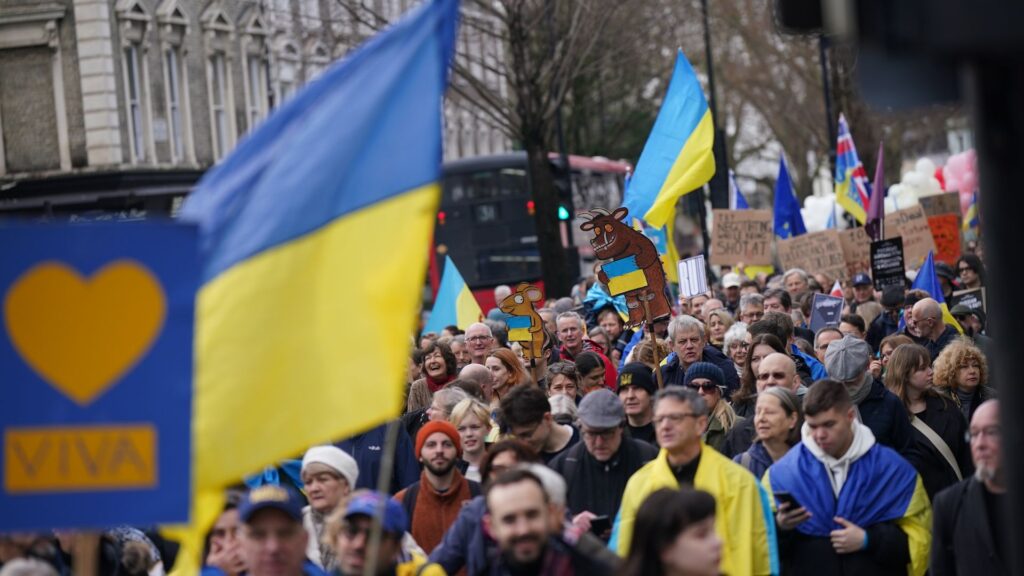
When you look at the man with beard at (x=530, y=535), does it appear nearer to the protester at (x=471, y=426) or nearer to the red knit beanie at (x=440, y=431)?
the red knit beanie at (x=440, y=431)

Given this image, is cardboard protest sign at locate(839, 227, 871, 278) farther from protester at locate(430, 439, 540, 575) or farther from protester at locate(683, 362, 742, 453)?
protester at locate(430, 439, 540, 575)

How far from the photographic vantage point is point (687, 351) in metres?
12.5

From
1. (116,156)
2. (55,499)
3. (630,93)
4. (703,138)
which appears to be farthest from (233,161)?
(630,93)

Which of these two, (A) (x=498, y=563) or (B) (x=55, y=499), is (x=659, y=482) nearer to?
(A) (x=498, y=563)

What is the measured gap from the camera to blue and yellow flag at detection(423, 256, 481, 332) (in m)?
18.5

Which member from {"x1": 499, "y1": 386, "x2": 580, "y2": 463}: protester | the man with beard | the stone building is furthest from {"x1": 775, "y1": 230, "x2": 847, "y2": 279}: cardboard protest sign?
the man with beard

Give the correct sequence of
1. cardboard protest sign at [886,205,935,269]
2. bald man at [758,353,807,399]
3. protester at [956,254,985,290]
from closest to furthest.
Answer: bald man at [758,353,807,399] < protester at [956,254,985,290] < cardboard protest sign at [886,205,935,269]

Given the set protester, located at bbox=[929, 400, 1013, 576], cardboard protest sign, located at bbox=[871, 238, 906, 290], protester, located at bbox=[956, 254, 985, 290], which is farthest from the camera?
cardboard protest sign, located at bbox=[871, 238, 906, 290]

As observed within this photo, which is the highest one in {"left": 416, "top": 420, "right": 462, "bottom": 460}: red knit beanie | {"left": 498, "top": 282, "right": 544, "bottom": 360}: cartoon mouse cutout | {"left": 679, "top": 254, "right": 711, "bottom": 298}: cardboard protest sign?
{"left": 679, "top": 254, "right": 711, "bottom": 298}: cardboard protest sign

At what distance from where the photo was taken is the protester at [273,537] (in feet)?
19.2

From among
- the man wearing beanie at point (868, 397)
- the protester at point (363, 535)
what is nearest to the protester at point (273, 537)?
the protester at point (363, 535)

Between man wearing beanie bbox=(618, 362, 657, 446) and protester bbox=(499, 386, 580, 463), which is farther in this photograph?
man wearing beanie bbox=(618, 362, 657, 446)

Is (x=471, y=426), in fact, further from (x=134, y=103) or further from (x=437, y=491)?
(x=134, y=103)

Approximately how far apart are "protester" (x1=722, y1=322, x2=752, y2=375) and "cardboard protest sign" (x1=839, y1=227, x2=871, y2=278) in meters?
9.07
